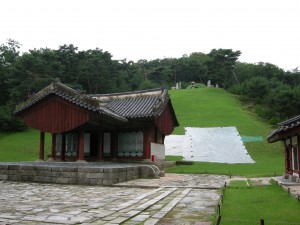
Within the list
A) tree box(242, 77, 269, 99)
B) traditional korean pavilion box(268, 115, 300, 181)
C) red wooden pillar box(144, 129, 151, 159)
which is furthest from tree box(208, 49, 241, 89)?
traditional korean pavilion box(268, 115, 300, 181)

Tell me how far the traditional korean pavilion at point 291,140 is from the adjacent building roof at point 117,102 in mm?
8183

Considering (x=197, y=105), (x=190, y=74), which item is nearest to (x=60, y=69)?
(x=197, y=105)

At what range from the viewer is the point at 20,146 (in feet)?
119

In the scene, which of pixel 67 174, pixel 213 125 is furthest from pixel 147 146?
pixel 213 125

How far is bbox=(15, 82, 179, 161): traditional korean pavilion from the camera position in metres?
19.3

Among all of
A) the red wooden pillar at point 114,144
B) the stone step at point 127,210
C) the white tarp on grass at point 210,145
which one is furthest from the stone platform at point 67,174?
the white tarp on grass at point 210,145

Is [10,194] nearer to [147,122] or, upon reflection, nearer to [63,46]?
[147,122]

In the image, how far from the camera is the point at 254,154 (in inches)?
1276

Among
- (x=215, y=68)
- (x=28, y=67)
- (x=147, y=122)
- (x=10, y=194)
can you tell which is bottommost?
(x=10, y=194)

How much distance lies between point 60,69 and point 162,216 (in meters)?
49.4

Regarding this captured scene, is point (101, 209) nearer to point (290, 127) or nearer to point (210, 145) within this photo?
point (290, 127)

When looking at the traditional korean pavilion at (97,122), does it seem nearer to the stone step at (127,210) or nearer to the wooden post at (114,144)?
the wooden post at (114,144)

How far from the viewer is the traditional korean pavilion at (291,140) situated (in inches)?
543

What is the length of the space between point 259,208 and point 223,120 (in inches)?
1561
